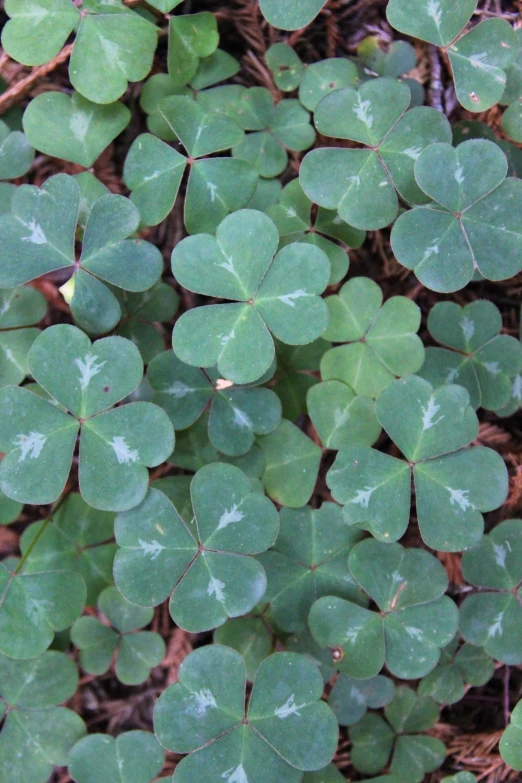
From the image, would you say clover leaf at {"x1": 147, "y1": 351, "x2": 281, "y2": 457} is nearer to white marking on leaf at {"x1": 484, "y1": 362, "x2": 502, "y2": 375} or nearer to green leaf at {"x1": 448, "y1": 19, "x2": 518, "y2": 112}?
white marking on leaf at {"x1": 484, "y1": 362, "x2": 502, "y2": 375}

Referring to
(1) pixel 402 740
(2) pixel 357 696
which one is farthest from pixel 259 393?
(1) pixel 402 740

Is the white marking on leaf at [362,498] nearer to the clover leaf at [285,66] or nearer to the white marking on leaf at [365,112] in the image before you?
the white marking on leaf at [365,112]

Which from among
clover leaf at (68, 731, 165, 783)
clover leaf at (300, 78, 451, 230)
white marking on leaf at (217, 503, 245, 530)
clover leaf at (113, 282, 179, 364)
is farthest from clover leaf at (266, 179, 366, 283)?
clover leaf at (68, 731, 165, 783)

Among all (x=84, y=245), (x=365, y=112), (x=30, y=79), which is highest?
(x=30, y=79)

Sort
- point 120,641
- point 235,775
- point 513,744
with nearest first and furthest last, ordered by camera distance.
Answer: point 235,775 → point 513,744 → point 120,641

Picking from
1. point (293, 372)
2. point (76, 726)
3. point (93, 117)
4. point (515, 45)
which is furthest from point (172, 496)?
point (515, 45)

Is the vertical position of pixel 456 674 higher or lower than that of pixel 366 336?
lower

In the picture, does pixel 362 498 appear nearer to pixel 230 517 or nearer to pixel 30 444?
pixel 230 517
